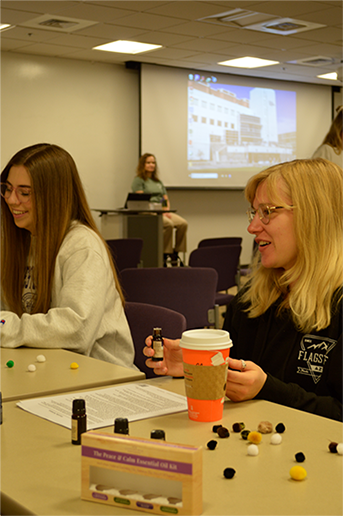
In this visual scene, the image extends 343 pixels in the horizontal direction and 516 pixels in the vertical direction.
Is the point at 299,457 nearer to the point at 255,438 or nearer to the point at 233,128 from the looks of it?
the point at 255,438

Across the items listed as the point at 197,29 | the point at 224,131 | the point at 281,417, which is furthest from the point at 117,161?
the point at 281,417

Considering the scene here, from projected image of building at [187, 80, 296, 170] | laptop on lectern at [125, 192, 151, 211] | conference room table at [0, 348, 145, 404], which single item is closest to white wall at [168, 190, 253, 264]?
projected image of building at [187, 80, 296, 170]

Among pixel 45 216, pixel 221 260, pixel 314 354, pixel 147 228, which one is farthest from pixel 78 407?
pixel 147 228

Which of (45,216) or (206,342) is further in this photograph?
(45,216)

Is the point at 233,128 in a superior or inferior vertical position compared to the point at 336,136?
superior

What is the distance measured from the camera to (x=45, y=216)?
2266 millimetres

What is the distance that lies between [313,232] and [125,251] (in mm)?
3460

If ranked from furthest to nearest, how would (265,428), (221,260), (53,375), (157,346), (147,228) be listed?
(147,228)
(221,260)
(53,375)
(157,346)
(265,428)

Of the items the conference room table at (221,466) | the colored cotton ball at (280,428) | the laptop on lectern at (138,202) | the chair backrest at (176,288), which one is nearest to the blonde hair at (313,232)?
the conference room table at (221,466)

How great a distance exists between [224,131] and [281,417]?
8678 mm

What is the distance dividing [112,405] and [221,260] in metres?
3.53

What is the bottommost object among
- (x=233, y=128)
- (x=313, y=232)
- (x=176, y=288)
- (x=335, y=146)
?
(x=176, y=288)

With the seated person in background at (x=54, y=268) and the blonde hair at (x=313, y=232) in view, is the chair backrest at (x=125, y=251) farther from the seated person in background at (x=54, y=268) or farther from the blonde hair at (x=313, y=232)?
the blonde hair at (x=313, y=232)

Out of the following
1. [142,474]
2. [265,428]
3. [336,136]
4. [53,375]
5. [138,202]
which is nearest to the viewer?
[142,474]
